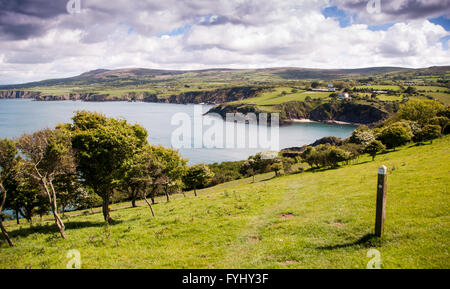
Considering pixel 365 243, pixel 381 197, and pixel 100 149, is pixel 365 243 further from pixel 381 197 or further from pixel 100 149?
pixel 100 149

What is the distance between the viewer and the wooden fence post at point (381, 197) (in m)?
8.96

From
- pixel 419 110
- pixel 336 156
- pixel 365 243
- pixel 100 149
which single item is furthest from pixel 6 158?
pixel 419 110

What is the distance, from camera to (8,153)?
531 inches

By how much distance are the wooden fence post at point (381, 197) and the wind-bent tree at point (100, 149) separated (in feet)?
57.5

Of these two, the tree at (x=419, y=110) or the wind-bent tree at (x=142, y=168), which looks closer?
the wind-bent tree at (x=142, y=168)

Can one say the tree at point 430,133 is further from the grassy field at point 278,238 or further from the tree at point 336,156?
the grassy field at point 278,238

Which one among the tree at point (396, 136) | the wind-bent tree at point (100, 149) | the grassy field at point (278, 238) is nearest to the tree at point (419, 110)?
the tree at point (396, 136)

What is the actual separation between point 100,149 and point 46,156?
4.63 m

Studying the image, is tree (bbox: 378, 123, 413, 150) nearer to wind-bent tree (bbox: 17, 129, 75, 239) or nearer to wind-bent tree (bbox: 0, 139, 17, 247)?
wind-bent tree (bbox: 17, 129, 75, 239)

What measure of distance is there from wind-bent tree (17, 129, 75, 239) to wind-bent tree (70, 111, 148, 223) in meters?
2.81
